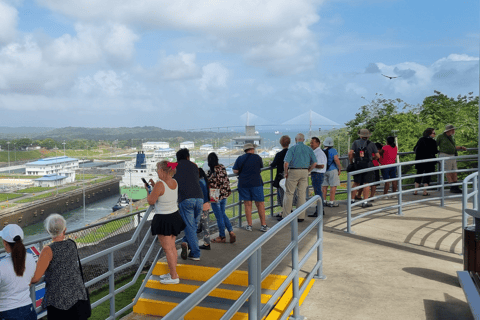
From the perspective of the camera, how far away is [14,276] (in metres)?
3.77

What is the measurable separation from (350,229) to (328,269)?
2156 millimetres

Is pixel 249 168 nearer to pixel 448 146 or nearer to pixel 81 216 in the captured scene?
pixel 448 146

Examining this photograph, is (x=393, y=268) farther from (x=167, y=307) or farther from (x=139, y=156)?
(x=139, y=156)

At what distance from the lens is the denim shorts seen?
7539 mm

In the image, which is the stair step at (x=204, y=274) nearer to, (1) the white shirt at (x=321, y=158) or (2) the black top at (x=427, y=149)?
(1) the white shirt at (x=321, y=158)

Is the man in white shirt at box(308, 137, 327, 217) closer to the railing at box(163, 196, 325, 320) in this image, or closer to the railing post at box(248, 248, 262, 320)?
the railing at box(163, 196, 325, 320)

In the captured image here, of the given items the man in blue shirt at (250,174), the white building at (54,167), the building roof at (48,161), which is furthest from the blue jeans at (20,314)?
the building roof at (48,161)

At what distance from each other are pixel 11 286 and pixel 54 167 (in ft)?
531

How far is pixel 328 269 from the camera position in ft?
18.9

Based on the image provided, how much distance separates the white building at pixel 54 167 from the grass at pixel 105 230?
148389 mm

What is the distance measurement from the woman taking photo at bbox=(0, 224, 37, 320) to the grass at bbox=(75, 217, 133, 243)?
3382mm

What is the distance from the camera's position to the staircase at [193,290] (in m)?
5.82

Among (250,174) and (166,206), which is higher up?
(250,174)

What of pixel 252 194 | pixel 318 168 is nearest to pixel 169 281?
pixel 252 194
